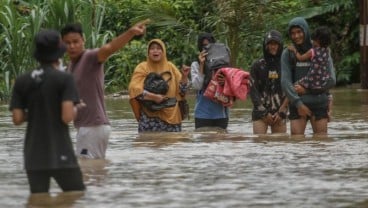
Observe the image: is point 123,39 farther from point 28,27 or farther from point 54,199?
point 28,27

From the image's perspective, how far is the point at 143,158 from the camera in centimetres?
1180

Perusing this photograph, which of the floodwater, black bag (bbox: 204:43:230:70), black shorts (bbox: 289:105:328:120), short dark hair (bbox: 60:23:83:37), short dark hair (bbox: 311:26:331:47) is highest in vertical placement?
short dark hair (bbox: 60:23:83:37)

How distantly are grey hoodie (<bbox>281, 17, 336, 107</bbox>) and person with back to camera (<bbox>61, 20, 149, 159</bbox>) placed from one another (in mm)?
3250

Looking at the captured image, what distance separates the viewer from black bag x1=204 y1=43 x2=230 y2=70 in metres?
14.9

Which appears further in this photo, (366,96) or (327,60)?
(366,96)

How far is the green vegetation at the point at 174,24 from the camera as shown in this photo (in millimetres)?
22156

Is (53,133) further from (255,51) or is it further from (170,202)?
(255,51)

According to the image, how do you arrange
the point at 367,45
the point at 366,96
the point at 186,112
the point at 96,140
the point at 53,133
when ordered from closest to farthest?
the point at 53,133 → the point at 96,140 → the point at 186,112 → the point at 366,96 → the point at 367,45

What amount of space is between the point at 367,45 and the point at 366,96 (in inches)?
85.5

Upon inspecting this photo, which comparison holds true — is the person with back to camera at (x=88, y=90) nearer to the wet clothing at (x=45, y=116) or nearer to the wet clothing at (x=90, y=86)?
the wet clothing at (x=90, y=86)

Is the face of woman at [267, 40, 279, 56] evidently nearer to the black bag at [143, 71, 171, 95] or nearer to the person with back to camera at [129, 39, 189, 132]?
the person with back to camera at [129, 39, 189, 132]

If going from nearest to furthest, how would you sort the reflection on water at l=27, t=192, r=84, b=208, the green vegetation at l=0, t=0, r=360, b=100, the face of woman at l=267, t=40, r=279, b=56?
the reflection on water at l=27, t=192, r=84, b=208 < the face of woman at l=267, t=40, r=279, b=56 < the green vegetation at l=0, t=0, r=360, b=100

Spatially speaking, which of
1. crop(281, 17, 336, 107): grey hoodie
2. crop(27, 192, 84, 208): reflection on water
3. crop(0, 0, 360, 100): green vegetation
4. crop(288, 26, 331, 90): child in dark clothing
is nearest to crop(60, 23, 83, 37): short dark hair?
crop(27, 192, 84, 208): reflection on water

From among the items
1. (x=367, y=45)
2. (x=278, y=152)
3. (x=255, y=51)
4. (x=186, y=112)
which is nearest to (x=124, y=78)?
(x=255, y=51)
